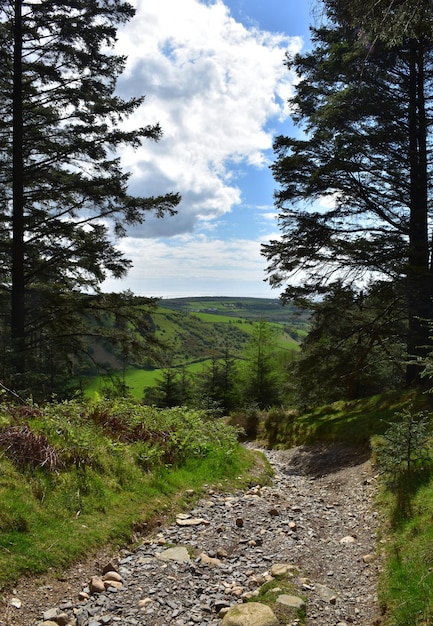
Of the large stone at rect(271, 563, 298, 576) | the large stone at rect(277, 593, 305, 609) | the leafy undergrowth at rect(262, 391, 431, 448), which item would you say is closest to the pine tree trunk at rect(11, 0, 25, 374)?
the large stone at rect(271, 563, 298, 576)

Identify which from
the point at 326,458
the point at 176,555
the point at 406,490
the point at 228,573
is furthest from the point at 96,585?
the point at 326,458

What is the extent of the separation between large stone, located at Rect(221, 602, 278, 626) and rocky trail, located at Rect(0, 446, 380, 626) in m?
0.01

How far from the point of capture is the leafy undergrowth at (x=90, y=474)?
5410mm

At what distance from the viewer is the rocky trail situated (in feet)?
14.7

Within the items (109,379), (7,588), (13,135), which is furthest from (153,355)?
(7,588)

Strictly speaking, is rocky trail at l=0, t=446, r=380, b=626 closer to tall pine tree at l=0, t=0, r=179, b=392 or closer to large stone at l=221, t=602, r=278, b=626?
large stone at l=221, t=602, r=278, b=626

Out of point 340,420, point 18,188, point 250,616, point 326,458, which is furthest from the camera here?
point 340,420

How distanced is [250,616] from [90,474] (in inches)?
154

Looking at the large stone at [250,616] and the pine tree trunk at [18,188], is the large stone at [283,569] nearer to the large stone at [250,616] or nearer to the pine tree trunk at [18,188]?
the large stone at [250,616]

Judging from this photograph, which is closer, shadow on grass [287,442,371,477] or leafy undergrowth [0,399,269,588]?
leafy undergrowth [0,399,269,588]

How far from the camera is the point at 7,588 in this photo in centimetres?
448

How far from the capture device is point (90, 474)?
23.6ft

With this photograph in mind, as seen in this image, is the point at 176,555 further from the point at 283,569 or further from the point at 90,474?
the point at 90,474

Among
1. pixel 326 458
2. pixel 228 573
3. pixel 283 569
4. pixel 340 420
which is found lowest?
pixel 326 458
